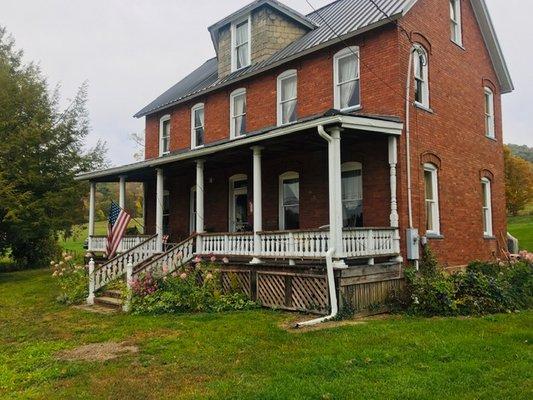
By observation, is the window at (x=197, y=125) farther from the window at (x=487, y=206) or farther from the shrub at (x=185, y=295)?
the window at (x=487, y=206)

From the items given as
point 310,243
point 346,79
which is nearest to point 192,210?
point 346,79

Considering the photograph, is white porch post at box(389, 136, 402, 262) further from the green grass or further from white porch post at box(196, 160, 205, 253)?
white porch post at box(196, 160, 205, 253)

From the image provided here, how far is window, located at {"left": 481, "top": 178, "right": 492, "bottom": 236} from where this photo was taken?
1588 centimetres

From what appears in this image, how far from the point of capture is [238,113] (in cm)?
1703

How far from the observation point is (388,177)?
39.1 ft

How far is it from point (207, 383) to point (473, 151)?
40.9 ft

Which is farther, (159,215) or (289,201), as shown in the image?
(159,215)

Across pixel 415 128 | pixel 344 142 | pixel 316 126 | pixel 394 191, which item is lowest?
pixel 394 191

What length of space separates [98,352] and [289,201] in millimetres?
8097

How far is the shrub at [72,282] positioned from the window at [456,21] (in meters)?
13.6

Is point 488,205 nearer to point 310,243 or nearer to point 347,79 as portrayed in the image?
point 347,79

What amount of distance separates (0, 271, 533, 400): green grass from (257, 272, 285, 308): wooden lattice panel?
1046 millimetres

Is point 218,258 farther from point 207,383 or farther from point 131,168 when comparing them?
point 207,383

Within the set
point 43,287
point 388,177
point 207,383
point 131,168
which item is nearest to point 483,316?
point 388,177
